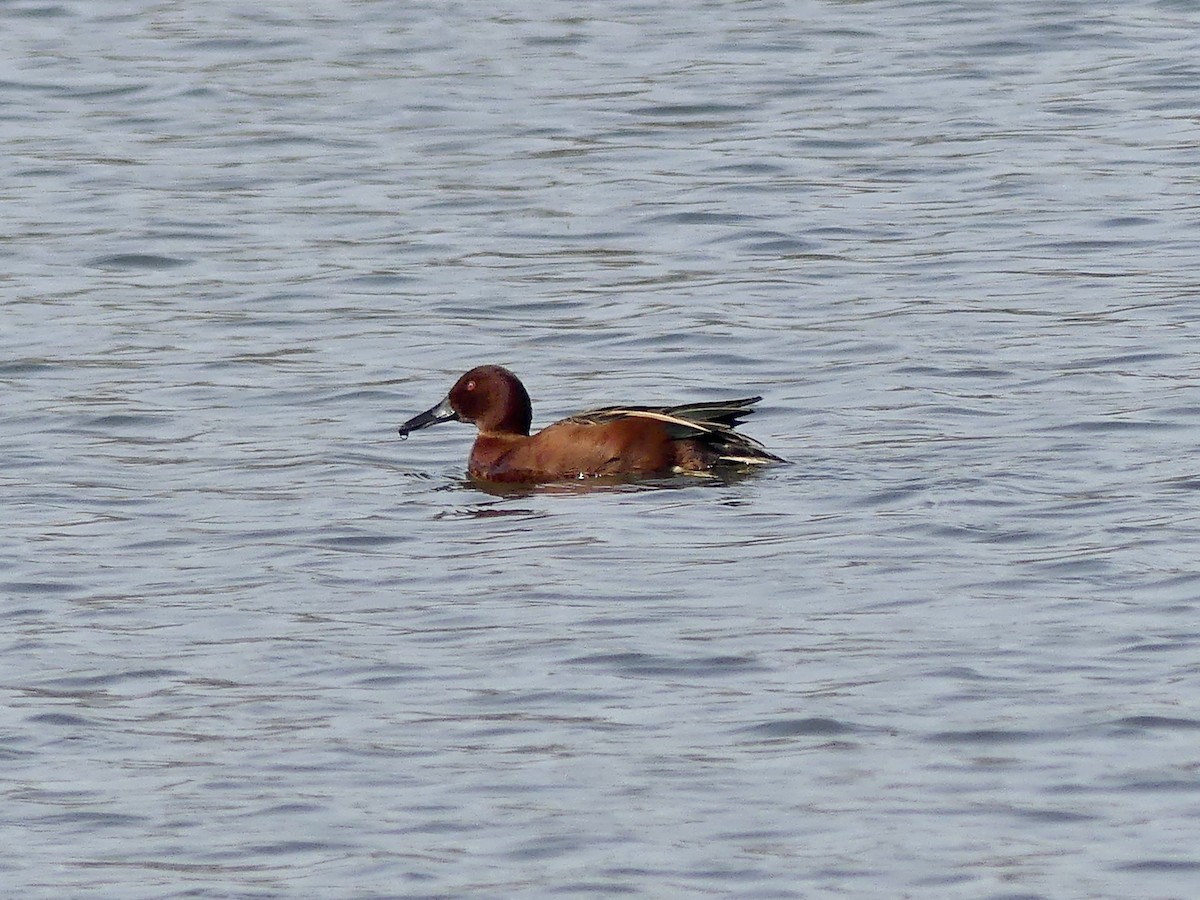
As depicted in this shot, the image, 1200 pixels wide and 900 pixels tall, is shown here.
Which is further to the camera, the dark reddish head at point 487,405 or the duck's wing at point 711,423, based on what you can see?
the dark reddish head at point 487,405

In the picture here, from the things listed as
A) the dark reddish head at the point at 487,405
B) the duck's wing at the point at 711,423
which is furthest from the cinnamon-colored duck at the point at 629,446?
the dark reddish head at the point at 487,405

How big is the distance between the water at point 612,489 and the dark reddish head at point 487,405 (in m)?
0.25

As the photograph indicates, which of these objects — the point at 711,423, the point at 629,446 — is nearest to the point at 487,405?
the point at 629,446

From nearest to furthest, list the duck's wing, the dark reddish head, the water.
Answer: the water
the duck's wing
the dark reddish head

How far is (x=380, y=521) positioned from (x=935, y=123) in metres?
9.03

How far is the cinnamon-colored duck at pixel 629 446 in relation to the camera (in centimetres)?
1077

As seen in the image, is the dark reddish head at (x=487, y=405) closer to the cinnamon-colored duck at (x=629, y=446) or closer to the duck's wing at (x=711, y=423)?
the cinnamon-colored duck at (x=629, y=446)

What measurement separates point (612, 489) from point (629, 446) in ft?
0.64

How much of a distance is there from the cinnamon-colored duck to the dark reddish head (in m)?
0.16

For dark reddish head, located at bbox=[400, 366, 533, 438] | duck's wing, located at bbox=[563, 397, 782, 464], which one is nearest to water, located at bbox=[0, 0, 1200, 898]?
duck's wing, located at bbox=[563, 397, 782, 464]

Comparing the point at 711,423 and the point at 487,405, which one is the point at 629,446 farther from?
the point at 487,405

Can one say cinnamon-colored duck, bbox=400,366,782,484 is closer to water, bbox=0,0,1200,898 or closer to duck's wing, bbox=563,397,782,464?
duck's wing, bbox=563,397,782,464

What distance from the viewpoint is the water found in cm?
680

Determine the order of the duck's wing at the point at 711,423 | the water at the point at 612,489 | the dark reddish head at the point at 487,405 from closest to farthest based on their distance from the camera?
the water at the point at 612,489, the duck's wing at the point at 711,423, the dark reddish head at the point at 487,405
